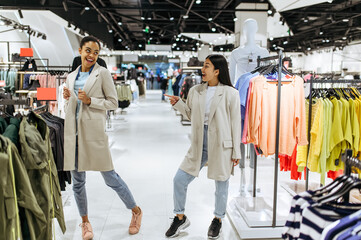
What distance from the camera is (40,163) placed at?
6.88ft

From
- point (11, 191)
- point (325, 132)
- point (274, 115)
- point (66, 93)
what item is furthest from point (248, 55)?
point (11, 191)

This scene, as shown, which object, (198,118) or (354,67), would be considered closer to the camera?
(198,118)

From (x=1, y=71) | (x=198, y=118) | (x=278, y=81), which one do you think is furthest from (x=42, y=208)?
(x=1, y=71)

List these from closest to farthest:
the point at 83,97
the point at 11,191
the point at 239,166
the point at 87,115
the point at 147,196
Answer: the point at 11,191
the point at 83,97
the point at 87,115
the point at 239,166
the point at 147,196

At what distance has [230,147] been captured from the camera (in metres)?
2.91

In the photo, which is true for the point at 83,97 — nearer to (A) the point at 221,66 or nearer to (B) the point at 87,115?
(B) the point at 87,115

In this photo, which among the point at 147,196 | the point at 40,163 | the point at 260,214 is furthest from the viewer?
the point at 147,196

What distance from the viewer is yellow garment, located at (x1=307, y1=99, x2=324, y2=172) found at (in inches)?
117

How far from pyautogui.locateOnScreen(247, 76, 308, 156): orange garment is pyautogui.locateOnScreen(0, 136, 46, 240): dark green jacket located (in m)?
2.06

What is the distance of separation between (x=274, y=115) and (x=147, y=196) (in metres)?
1.88

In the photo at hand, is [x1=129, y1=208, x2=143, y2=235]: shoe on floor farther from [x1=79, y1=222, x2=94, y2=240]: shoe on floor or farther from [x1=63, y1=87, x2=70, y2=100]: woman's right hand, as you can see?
[x1=63, y1=87, x2=70, y2=100]: woman's right hand

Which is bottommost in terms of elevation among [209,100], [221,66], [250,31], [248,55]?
[209,100]

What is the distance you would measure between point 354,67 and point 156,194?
18372mm

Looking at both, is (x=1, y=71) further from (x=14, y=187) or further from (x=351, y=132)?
(x=351, y=132)
